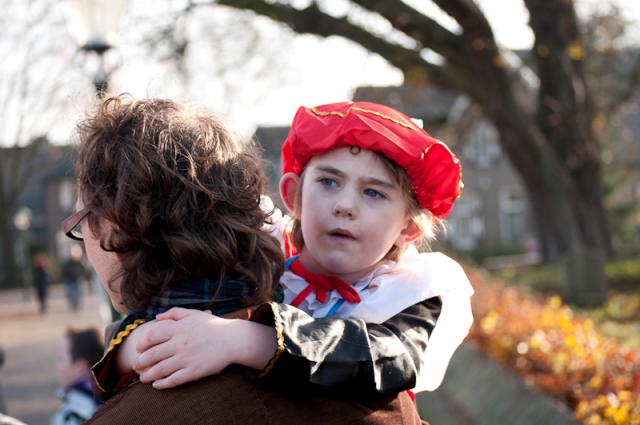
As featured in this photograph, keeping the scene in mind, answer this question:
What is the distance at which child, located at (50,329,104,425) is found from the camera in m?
3.90

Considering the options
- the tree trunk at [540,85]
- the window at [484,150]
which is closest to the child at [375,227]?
the tree trunk at [540,85]

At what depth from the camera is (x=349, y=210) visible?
194 centimetres

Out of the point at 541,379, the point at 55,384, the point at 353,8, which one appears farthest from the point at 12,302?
the point at 541,379

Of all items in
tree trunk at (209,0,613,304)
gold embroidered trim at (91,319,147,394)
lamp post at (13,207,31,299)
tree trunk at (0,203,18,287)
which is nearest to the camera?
gold embroidered trim at (91,319,147,394)

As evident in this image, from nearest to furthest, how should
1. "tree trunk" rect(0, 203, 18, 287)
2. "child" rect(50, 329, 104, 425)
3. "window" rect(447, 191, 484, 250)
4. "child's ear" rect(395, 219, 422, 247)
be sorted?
"child's ear" rect(395, 219, 422, 247)
"child" rect(50, 329, 104, 425)
"tree trunk" rect(0, 203, 18, 287)
"window" rect(447, 191, 484, 250)

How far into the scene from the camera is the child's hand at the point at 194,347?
1.35 metres

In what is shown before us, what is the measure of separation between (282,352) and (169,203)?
36cm

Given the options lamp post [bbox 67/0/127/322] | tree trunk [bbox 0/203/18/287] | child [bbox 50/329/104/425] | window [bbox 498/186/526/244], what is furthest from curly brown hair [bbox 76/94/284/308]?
window [bbox 498/186/526/244]

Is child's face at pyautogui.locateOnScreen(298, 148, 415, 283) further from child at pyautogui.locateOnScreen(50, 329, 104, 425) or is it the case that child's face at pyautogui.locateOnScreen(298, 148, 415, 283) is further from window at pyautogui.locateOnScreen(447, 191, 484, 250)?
window at pyautogui.locateOnScreen(447, 191, 484, 250)

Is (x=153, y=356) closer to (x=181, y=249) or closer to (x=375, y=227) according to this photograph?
(x=181, y=249)

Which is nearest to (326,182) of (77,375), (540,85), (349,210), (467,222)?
(349,210)

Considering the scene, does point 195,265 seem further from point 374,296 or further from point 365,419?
point 374,296

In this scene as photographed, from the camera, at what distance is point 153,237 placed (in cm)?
146

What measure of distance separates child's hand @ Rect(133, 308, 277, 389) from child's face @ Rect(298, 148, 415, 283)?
0.58m
